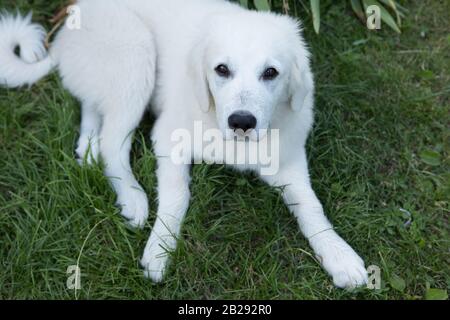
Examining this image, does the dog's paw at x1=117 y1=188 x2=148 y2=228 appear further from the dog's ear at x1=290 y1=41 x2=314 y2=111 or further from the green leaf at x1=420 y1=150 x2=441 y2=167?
the green leaf at x1=420 y1=150 x2=441 y2=167

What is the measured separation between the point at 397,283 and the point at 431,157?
91cm

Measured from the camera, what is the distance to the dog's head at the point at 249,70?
240 centimetres

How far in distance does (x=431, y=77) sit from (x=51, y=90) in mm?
2347

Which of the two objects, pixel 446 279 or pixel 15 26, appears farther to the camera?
pixel 15 26

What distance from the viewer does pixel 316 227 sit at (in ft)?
8.88

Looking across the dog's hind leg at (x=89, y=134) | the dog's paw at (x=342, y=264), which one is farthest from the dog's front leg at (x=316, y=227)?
the dog's hind leg at (x=89, y=134)

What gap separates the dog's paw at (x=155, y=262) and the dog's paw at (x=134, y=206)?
0.63 feet

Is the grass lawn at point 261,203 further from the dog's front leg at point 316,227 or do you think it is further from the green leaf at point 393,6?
the green leaf at point 393,6

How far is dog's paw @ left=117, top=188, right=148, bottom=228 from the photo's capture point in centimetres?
278

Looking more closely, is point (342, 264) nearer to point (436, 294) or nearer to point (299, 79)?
point (436, 294)

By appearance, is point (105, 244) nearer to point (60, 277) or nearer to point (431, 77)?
point (60, 277)

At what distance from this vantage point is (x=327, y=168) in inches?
122

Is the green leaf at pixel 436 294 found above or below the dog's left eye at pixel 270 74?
below
